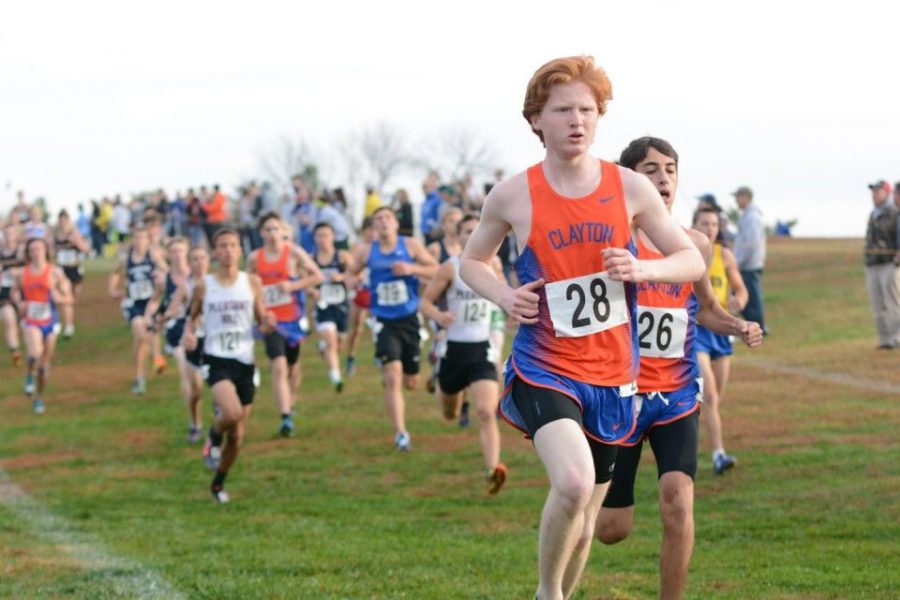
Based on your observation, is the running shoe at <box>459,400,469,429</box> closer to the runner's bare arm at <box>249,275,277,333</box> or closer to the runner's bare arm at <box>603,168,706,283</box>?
the runner's bare arm at <box>249,275,277,333</box>

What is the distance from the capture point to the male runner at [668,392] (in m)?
5.95

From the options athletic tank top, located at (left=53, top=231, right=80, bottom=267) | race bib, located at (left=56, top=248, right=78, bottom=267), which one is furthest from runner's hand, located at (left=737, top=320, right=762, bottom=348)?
race bib, located at (left=56, top=248, right=78, bottom=267)

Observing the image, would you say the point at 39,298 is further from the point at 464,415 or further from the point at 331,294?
the point at 464,415

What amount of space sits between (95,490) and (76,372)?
Result: 14.5m

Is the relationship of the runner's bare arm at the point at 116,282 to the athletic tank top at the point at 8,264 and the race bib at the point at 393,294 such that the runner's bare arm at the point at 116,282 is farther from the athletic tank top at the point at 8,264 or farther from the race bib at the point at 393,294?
the race bib at the point at 393,294

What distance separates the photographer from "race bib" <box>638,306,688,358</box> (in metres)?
6.39

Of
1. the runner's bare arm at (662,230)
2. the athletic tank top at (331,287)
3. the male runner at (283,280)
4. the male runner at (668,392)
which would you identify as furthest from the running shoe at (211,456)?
the runner's bare arm at (662,230)

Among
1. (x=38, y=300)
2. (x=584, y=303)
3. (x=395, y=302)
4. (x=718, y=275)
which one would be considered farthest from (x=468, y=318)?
(x=38, y=300)

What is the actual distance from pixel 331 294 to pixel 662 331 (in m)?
13.8

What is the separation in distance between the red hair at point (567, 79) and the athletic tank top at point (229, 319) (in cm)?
640

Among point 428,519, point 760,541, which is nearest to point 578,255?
point 760,541

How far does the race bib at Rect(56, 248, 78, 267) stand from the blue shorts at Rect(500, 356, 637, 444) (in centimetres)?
2727

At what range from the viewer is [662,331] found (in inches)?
254

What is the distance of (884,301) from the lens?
2086 centimetres
